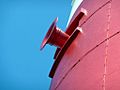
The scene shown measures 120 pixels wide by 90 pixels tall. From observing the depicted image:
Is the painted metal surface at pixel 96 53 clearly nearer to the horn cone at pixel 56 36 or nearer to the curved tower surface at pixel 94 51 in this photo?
the curved tower surface at pixel 94 51

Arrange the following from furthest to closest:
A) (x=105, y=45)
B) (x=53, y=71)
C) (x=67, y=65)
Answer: (x=53, y=71) → (x=67, y=65) → (x=105, y=45)

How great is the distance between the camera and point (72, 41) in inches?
88.0

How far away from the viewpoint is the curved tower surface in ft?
4.87

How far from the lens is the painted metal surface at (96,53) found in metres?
1.48

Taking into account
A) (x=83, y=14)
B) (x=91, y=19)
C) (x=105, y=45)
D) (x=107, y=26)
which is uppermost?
(x=83, y=14)

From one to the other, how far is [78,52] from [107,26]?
1.14 feet

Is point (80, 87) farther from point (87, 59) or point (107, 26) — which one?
point (107, 26)

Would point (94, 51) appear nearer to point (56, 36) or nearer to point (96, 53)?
point (96, 53)

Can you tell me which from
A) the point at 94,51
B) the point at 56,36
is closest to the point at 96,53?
the point at 94,51

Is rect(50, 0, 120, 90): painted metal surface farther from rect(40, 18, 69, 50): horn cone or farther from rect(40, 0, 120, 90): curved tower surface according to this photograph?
rect(40, 18, 69, 50): horn cone

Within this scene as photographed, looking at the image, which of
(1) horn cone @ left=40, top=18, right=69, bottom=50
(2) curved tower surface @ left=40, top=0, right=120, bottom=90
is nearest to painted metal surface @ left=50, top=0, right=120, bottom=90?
(2) curved tower surface @ left=40, top=0, right=120, bottom=90

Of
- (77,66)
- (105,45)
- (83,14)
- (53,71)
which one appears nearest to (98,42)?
(105,45)

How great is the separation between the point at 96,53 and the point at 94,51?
1.8 inches

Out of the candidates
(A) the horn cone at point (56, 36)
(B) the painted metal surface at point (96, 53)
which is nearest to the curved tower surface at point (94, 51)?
(B) the painted metal surface at point (96, 53)
